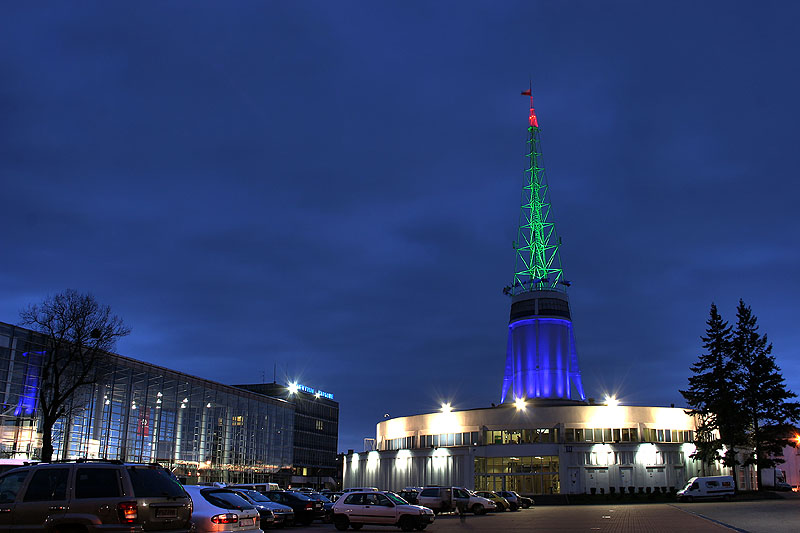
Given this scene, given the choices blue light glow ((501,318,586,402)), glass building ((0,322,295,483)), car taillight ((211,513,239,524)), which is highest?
blue light glow ((501,318,586,402))

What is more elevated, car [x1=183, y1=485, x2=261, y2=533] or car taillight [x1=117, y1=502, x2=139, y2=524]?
car taillight [x1=117, y1=502, x2=139, y2=524]

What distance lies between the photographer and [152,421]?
74.3m

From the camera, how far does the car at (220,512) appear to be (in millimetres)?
17672

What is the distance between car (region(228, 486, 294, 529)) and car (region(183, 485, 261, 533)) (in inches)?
351

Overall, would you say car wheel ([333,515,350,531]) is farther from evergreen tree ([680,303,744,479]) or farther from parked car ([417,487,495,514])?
evergreen tree ([680,303,744,479])

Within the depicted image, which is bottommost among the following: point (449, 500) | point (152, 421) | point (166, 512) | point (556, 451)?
point (449, 500)

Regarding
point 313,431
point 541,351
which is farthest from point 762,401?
point 313,431

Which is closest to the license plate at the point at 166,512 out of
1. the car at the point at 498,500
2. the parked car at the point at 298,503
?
the parked car at the point at 298,503

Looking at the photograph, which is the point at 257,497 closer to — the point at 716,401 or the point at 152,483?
the point at 152,483

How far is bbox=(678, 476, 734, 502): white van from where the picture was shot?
5784cm

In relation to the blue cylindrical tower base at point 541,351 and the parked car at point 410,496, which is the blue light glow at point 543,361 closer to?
the blue cylindrical tower base at point 541,351

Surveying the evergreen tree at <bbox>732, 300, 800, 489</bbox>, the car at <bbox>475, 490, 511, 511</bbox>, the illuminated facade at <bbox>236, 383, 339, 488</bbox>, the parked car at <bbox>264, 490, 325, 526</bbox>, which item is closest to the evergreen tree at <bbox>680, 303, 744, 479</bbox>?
the evergreen tree at <bbox>732, 300, 800, 489</bbox>

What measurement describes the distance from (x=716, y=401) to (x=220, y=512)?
6283cm

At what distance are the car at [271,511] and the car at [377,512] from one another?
2.18m
